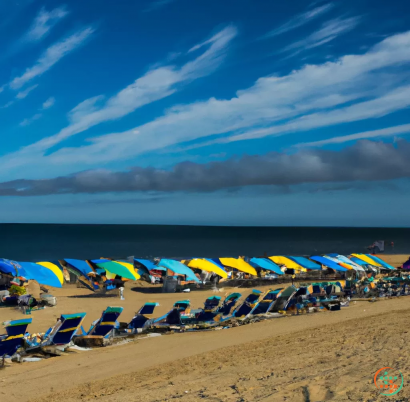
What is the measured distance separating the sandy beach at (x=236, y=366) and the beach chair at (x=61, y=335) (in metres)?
0.43

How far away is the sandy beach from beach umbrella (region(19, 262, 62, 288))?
1.37 m

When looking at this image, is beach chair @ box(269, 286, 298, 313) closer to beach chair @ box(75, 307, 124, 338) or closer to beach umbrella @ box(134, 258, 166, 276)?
beach chair @ box(75, 307, 124, 338)

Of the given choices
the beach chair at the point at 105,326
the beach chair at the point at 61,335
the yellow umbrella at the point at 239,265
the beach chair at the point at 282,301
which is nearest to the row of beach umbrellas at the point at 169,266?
the yellow umbrella at the point at 239,265

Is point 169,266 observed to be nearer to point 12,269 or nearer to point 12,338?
point 12,269

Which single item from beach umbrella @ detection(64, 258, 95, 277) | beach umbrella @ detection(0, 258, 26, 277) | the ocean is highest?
beach umbrella @ detection(0, 258, 26, 277)

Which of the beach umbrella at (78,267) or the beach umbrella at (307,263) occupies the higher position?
the beach umbrella at (78,267)

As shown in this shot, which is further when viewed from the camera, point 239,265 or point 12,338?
point 239,265

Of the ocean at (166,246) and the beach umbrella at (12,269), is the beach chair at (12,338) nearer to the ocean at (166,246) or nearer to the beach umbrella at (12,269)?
the beach umbrella at (12,269)

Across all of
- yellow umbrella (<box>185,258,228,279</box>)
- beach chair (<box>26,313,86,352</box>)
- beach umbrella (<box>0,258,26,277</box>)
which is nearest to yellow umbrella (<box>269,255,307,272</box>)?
yellow umbrella (<box>185,258,228,279</box>)

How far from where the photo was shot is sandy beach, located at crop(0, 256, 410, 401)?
6293 mm

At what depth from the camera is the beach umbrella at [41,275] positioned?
46.1 feet

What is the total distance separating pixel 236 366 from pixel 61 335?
4.30 meters

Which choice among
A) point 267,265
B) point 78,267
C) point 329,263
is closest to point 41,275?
point 78,267

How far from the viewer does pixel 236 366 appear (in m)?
8.06
